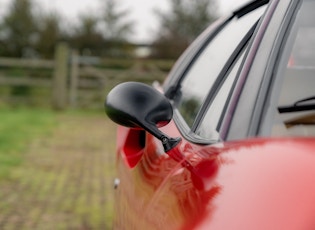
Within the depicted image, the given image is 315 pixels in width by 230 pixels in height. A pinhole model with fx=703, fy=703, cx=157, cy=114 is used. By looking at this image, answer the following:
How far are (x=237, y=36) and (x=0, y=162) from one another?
608cm

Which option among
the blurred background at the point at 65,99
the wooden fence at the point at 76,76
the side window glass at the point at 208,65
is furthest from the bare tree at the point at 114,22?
the side window glass at the point at 208,65

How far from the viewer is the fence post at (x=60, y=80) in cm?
1798

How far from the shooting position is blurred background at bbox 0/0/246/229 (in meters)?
6.39

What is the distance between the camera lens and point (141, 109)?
2.00 metres

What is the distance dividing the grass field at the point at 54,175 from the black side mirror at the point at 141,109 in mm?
3524

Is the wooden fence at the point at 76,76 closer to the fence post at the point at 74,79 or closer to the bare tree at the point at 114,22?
the fence post at the point at 74,79

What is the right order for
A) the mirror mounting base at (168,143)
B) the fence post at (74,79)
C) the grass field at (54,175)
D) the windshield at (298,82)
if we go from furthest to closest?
the fence post at (74,79) < the grass field at (54,175) < the mirror mounting base at (168,143) < the windshield at (298,82)

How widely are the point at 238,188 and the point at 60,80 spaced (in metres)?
16.9

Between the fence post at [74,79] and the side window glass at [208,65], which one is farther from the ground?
the side window glass at [208,65]

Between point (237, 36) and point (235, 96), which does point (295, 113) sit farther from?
point (237, 36)

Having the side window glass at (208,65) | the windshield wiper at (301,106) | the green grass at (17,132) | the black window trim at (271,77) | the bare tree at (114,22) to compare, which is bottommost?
the bare tree at (114,22)

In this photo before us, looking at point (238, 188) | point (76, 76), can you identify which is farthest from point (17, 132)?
point (238, 188)

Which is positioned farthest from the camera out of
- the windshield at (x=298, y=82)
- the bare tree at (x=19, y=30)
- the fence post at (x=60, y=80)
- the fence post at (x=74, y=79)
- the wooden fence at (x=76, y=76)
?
the bare tree at (x=19, y=30)

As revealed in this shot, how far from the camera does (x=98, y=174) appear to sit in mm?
8094
